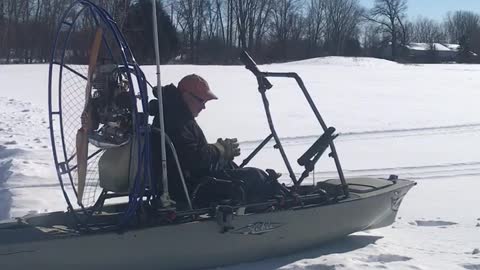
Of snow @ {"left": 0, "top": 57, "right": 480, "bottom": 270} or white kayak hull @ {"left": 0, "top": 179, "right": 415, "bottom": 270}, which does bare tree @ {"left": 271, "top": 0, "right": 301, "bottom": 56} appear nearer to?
snow @ {"left": 0, "top": 57, "right": 480, "bottom": 270}

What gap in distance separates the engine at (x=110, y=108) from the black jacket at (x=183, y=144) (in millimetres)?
252

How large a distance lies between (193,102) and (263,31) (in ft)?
207

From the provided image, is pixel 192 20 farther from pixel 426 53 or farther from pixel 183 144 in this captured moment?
pixel 183 144

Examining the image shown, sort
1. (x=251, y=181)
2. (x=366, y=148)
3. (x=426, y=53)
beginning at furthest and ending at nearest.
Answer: (x=426, y=53), (x=366, y=148), (x=251, y=181)

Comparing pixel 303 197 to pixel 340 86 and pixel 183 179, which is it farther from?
pixel 340 86

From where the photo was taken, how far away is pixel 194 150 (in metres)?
4.48

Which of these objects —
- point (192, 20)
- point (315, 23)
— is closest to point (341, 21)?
point (315, 23)

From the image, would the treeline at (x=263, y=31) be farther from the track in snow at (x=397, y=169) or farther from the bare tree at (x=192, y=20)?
the track in snow at (x=397, y=169)

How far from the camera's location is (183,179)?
14.3 feet

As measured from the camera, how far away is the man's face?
464cm

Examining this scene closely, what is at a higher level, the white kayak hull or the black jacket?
the black jacket

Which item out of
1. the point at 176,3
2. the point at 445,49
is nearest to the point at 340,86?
the point at 176,3

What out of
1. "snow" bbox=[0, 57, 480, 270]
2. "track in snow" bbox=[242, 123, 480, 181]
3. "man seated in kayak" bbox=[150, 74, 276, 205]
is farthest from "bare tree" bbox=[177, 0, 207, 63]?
"man seated in kayak" bbox=[150, 74, 276, 205]

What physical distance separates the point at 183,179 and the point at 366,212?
61.3 inches
